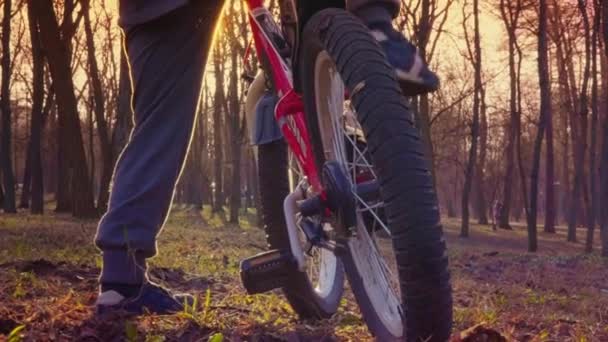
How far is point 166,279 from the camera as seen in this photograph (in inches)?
176

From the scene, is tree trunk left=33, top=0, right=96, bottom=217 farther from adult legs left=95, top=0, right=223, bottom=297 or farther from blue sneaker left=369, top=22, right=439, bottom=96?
blue sneaker left=369, top=22, right=439, bottom=96

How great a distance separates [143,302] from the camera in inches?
102

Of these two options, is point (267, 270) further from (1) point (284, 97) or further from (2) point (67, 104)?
(2) point (67, 104)

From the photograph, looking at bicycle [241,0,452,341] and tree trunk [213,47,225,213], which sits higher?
tree trunk [213,47,225,213]

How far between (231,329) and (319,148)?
647mm

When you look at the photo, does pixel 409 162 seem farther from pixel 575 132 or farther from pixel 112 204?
pixel 575 132

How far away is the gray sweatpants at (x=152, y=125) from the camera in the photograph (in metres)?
2.56

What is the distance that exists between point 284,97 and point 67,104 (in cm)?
1693

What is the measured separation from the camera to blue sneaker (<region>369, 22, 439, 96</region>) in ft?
6.75

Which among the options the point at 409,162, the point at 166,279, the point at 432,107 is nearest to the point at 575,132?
the point at 432,107

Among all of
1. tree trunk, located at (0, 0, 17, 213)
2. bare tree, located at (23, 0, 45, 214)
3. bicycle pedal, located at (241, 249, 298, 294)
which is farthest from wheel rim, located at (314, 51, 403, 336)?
tree trunk, located at (0, 0, 17, 213)

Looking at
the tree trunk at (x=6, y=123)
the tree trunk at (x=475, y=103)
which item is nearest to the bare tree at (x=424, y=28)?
the tree trunk at (x=475, y=103)

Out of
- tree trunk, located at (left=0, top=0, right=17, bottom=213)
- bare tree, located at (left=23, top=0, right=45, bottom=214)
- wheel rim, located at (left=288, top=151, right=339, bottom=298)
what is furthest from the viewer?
tree trunk, located at (left=0, top=0, right=17, bottom=213)

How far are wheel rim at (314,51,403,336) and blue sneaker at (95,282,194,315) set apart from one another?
635 millimetres
